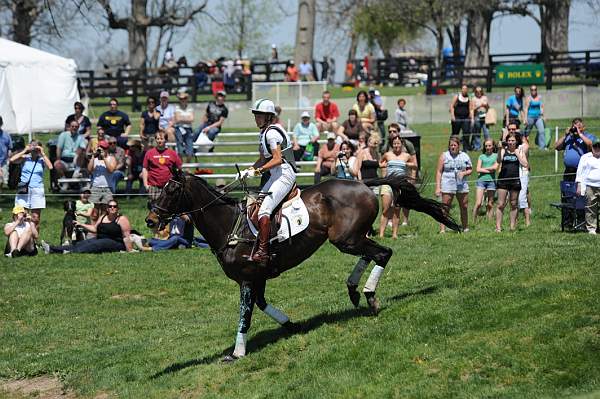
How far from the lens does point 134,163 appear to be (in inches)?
1114

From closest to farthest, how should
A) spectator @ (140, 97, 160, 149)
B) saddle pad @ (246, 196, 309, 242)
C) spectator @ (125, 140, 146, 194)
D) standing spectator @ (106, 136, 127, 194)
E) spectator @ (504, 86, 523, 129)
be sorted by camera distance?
1. saddle pad @ (246, 196, 309, 242)
2. standing spectator @ (106, 136, 127, 194)
3. spectator @ (125, 140, 146, 194)
4. spectator @ (140, 97, 160, 149)
5. spectator @ (504, 86, 523, 129)

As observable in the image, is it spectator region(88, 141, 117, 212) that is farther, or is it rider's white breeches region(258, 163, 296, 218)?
spectator region(88, 141, 117, 212)

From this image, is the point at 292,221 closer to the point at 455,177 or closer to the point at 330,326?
the point at 330,326

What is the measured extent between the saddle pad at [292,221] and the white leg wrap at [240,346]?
128 centimetres

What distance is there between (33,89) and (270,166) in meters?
21.1

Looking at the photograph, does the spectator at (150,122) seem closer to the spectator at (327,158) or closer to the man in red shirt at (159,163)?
the spectator at (327,158)

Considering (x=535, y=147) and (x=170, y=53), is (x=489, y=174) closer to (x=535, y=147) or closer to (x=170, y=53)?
(x=535, y=147)

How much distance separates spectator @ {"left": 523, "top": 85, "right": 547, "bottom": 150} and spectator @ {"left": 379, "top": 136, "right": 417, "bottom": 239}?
10368 mm

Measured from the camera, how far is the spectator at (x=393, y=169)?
22266 millimetres

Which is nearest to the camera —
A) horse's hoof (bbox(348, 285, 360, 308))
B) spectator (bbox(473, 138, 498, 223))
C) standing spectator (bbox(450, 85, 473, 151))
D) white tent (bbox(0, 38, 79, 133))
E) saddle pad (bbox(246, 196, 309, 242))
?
saddle pad (bbox(246, 196, 309, 242))

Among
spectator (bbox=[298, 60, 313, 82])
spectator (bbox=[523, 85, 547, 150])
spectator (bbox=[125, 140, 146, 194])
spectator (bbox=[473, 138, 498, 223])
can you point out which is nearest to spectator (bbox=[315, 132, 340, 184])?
spectator (bbox=[473, 138, 498, 223])

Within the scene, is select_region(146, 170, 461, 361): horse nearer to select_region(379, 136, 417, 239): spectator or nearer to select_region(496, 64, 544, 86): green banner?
select_region(379, 136, 417, 239): spectator

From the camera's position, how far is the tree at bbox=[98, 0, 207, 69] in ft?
167

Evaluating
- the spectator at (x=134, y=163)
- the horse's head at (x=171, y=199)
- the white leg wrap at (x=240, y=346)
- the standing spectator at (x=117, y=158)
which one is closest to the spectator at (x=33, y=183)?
the standing spectator at (x=117, y=158)
